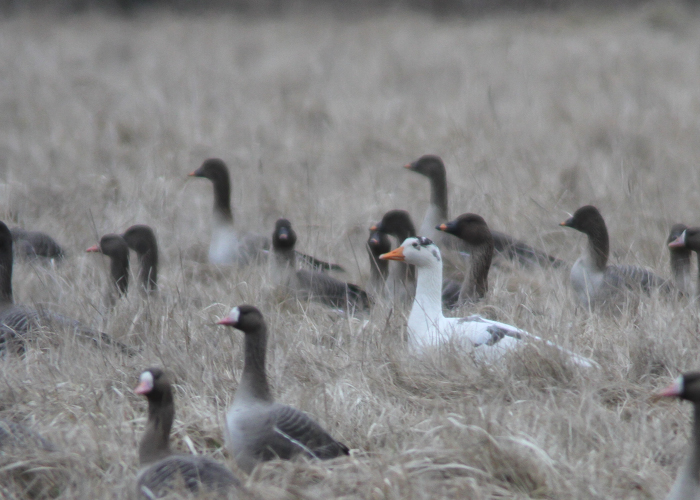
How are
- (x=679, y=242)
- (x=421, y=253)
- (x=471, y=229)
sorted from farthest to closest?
(x=471, y=229) < (x=679, y=242) < (x=421, y=253)

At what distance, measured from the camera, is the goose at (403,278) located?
4836 millimetres

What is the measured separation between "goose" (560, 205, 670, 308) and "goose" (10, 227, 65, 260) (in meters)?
3.18

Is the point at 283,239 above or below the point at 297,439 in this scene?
above

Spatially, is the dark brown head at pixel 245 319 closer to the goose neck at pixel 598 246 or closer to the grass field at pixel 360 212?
the grass field at pixel 360 212

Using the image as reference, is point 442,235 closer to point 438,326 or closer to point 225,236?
point 225,236

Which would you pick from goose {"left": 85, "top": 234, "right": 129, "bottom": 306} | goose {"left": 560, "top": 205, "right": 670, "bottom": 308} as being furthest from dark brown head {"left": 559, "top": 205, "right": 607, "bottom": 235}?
goose {"left": 85, "top": 234, "right": 129, "bottom": 306}

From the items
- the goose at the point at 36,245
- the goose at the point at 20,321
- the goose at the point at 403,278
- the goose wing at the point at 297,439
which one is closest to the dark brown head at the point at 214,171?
the goose at the point at 36,245

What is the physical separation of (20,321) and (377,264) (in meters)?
2.00

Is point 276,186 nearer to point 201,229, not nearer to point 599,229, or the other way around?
point 201,229

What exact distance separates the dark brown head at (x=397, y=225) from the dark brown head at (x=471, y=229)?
54 cm

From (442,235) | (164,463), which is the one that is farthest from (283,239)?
(164,463)

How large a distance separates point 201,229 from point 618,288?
10.6ft

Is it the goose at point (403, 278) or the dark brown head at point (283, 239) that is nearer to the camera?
the goose at point (403, 278)

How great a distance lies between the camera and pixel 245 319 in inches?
119
